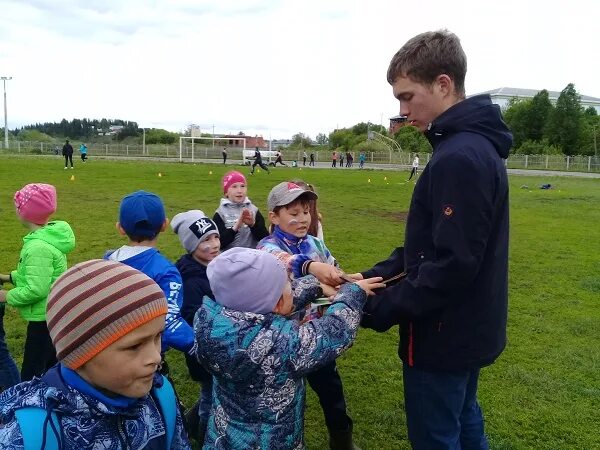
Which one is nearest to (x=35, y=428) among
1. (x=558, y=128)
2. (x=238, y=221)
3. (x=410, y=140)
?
(x=238, y=221)

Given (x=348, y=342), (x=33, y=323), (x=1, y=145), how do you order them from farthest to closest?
1. (x=1, y=145)
2. (x=33, y=323)
3. (x=348, y=342)

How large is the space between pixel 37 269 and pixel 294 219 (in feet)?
6.22

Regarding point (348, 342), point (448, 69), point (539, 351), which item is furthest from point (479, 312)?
point (539, 351)

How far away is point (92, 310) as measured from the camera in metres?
1.72

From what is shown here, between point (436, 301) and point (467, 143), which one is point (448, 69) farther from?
point (436, 301)

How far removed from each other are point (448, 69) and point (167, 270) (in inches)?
79.5

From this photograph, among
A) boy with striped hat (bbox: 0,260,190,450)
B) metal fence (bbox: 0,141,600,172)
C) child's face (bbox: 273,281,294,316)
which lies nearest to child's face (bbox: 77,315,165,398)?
boy with striped hat (bbox: 0,260,190,450)

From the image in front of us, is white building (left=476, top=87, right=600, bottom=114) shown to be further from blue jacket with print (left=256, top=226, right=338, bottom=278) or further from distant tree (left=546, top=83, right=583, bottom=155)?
blue jacket with print (left=256, top=226, right=338, bottom=278)

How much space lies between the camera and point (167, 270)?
327 centimetres

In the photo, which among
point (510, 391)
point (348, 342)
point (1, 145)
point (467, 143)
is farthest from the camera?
point (1, 145)

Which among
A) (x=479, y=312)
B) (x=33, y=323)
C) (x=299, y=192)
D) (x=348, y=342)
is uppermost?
(x=299, y=192)

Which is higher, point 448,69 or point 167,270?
point 448,69

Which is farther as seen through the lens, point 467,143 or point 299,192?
point 299,192

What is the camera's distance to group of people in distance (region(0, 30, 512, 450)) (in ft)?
5.70
